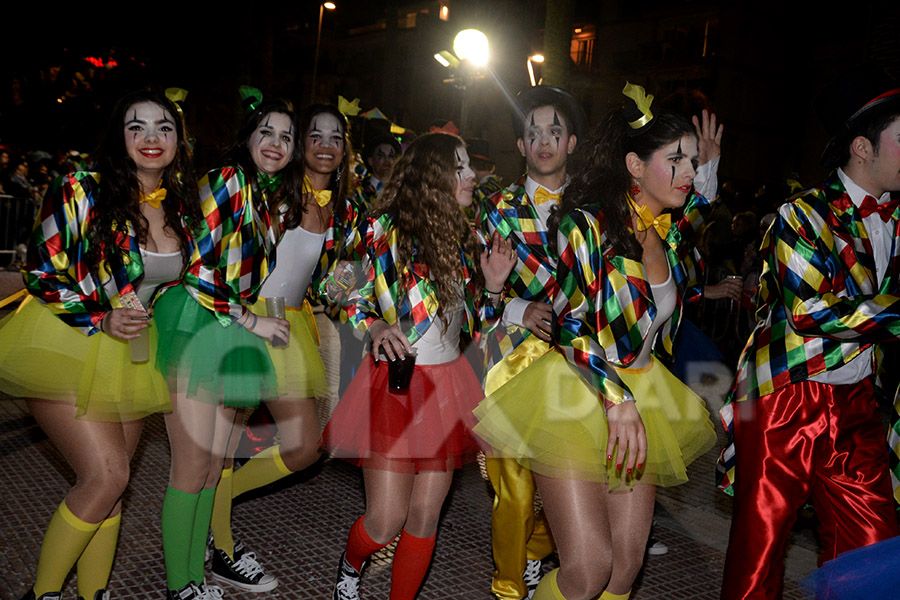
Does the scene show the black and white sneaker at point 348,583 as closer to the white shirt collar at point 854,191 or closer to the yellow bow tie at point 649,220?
the yellow bow tie at point 649,220

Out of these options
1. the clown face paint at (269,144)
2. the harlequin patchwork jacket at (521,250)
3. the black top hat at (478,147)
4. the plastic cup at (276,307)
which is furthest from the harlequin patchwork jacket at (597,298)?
the black top hat at (478,147)

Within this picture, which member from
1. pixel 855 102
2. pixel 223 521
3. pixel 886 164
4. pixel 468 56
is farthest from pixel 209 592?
pixel 468 56

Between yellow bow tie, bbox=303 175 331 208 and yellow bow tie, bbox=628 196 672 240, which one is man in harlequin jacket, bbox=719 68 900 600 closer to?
yellow bow tie, bbox=628 196 672 240

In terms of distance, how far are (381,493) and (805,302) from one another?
172 centimetres

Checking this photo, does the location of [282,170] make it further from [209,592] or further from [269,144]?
[209,592]

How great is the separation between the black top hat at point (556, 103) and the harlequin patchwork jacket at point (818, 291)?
1.22m

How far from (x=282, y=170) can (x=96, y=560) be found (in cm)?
194

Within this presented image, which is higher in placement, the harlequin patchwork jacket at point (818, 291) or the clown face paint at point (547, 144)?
the clown face paint at point (547, 144)

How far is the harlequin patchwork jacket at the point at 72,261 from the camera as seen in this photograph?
119 inches

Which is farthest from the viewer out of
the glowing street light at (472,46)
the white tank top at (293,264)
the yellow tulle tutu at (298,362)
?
the glowing street light at (472,46)

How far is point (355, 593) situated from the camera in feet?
11.1

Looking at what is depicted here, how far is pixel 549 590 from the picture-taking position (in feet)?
8.87

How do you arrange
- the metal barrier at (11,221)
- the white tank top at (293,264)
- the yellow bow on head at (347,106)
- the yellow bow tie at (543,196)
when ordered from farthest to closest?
the metal barrier at (11,221), the yellow bow on head at (347,106), the white tank top at (293,264), the yellow bow tie at (543,196)

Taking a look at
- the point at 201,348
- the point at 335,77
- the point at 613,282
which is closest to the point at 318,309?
the point at 201,348
